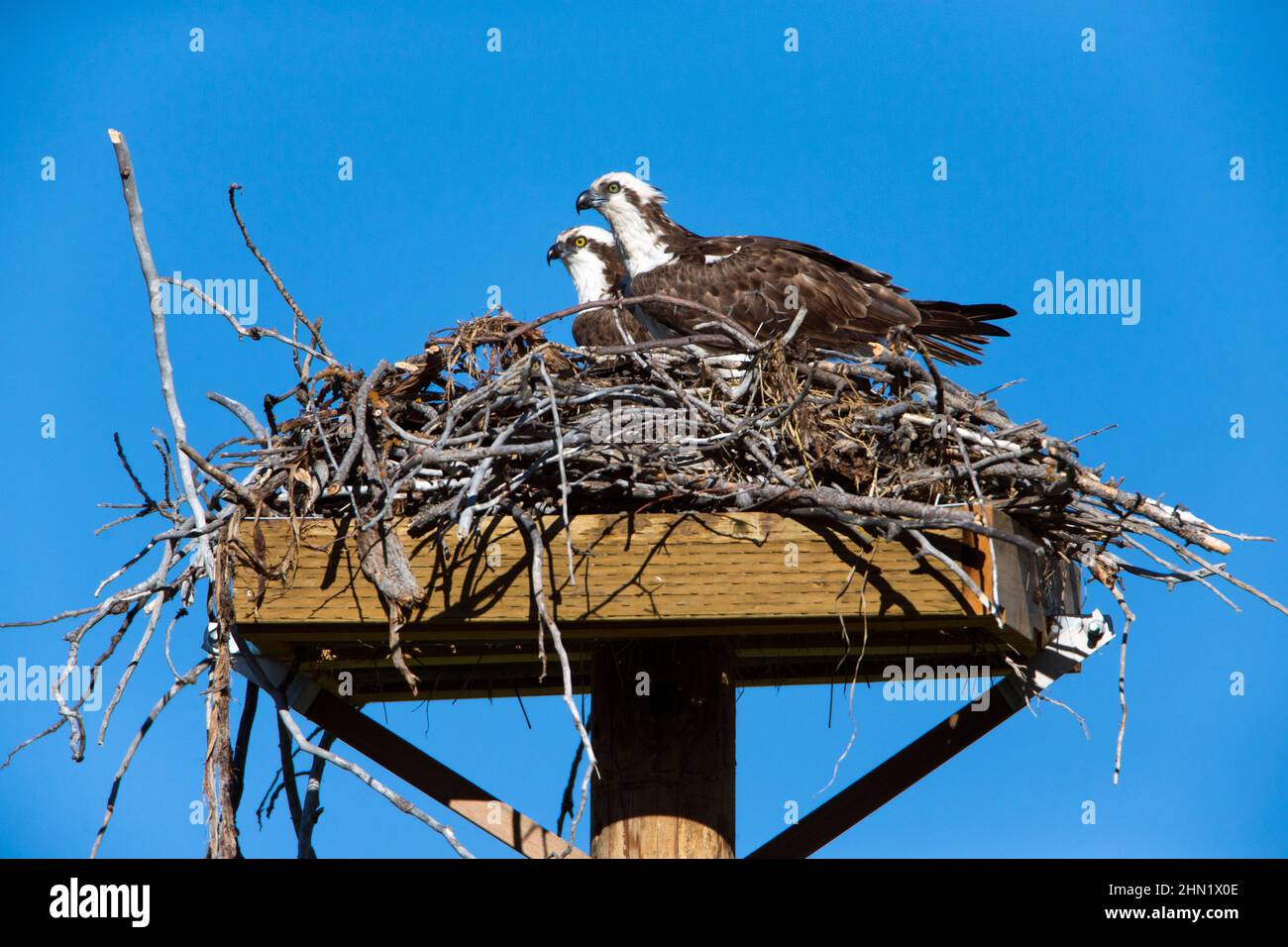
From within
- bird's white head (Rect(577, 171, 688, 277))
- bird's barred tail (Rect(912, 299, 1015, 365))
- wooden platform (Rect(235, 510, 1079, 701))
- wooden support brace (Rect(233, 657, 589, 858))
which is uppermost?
bird's white head (Rect(577, 171, 688, 277))

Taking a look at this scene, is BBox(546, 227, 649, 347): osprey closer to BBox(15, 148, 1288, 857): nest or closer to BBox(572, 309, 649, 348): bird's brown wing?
BBox(572, 309, 649, 348): bird's brown wing

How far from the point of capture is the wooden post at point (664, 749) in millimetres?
3605

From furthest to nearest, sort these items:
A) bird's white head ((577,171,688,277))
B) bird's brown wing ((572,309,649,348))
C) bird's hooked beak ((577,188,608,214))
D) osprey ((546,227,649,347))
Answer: osprey ((546,227,649,347)), bird's hooked beak ((577,188,608,214)), bird's white head ((577,171,688,277)), bird's brown wing ((572,309,649,348))

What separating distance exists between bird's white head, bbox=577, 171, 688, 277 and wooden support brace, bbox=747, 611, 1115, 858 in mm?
3483

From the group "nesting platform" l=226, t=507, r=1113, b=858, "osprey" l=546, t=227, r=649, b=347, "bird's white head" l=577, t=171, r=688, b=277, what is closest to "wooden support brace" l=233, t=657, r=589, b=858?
"nesting platform" l=226, t=507, r=1113, b=858

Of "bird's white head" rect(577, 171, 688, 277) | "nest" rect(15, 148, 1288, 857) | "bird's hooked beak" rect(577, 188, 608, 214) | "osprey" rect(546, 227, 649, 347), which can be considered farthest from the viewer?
"osprey" rect(546, 227, 649, 347)

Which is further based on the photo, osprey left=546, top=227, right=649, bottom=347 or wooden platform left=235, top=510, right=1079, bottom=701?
osprey left=546, top=227, right=649, bottom=347

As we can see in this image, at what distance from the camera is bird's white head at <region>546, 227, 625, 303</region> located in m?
7.91

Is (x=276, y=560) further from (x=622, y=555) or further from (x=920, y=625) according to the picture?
(x=920, y=625)

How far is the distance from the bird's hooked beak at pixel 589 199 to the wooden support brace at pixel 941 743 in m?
4.10

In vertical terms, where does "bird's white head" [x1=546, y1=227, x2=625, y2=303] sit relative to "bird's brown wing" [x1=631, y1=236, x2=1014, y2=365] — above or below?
above

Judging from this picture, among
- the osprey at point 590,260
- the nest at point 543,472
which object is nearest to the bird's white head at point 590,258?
the osprey at point 590,260

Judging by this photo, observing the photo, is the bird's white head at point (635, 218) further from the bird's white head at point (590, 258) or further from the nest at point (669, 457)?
the nest at point (669, 457)
